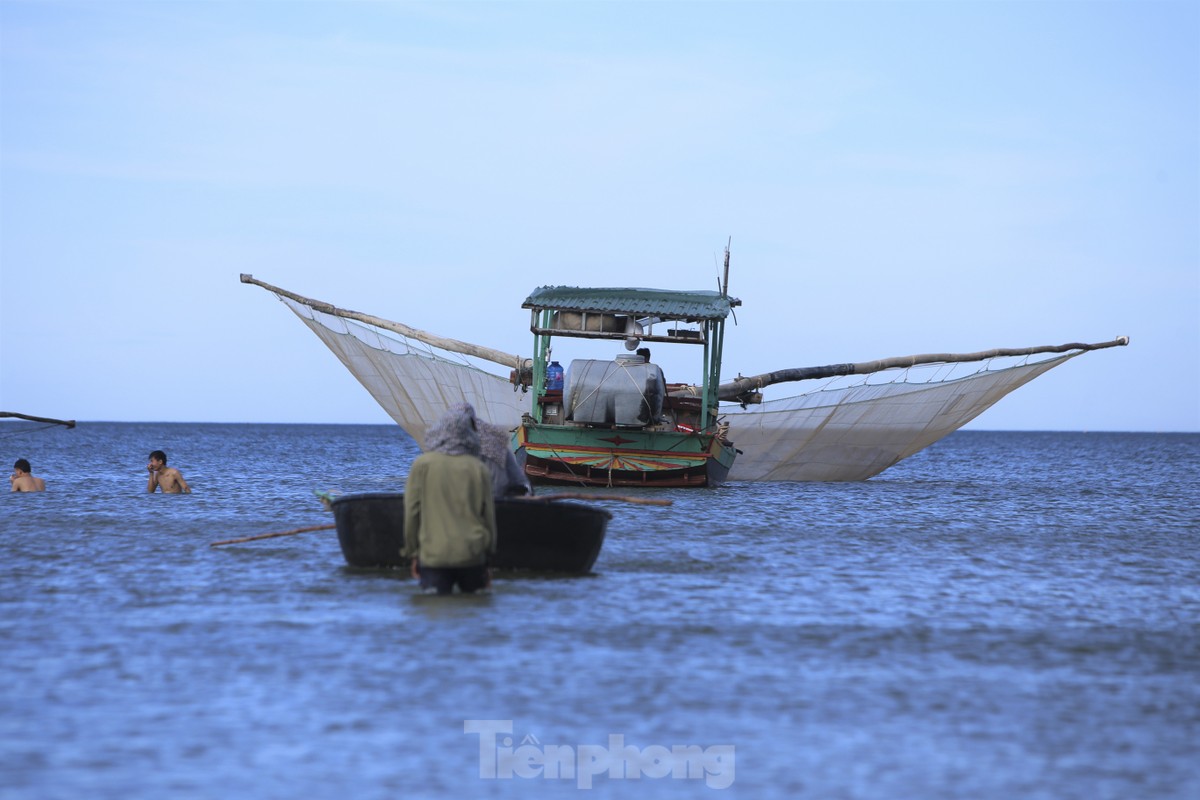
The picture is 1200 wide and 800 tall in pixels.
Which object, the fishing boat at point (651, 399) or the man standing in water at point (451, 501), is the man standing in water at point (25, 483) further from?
the man standing in water at point (451, 501)

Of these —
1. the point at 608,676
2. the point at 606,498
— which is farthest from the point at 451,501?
the point at 606,498

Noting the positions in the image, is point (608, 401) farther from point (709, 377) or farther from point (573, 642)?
point (573, 642)

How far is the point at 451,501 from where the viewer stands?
10.1 meters

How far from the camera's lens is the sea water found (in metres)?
6.59

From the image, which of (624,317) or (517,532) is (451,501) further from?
(624,317)

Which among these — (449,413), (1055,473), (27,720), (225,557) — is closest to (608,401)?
(225,557)

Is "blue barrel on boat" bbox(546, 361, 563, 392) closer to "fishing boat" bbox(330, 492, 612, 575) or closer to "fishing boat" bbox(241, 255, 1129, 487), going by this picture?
"fishing boat" bbox(241, 255, 1129, 487)

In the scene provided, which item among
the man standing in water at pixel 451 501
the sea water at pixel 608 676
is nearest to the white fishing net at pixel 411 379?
the sea water at pixel 608 676

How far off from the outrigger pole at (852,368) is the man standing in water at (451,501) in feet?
60.7

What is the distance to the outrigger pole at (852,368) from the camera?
2872 centimetres

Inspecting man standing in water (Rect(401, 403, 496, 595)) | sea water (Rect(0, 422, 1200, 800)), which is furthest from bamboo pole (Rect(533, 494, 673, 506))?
man standing in water (Rect(401, 403, 496, 595))

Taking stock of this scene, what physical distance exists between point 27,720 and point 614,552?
9220 millimetres

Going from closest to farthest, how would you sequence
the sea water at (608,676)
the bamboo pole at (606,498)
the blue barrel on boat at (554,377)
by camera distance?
the sea water at (608,676)
the bamboo pole at (606,498)
the blue barrel on boat at (554,377)

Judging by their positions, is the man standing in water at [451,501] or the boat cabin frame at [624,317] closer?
the man standing in water at [451,501]
